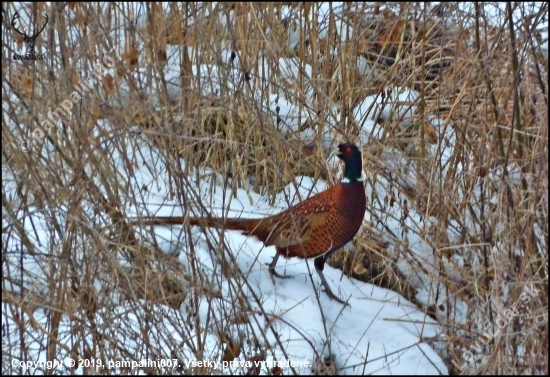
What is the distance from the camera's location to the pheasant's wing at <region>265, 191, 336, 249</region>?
4.13 meters

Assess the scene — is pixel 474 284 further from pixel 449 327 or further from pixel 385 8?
pixel 385 8

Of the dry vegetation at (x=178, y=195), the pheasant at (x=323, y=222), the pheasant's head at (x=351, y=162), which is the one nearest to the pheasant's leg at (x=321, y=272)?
the pheasant at (x=323, y=222)

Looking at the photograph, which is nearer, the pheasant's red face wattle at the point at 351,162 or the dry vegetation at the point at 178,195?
the dry vegetation at the point at 178,195

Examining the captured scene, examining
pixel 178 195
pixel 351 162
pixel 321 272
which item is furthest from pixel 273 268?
pixel 178 195

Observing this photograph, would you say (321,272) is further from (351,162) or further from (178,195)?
(178,195)

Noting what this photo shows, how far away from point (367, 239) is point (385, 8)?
142 cm

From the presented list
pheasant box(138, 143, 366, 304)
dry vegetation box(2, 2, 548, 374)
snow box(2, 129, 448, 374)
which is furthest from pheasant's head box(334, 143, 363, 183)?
snow box(2, 129, 448, 374)

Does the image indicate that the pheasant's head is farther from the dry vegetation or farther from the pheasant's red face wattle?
the dry vegetation

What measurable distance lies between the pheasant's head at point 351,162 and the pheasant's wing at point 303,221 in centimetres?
14

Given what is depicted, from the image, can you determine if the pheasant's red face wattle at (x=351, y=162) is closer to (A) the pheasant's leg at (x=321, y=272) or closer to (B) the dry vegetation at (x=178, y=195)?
(B) the dry vegetation at (x=178, y=195)

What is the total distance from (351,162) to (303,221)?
362mm

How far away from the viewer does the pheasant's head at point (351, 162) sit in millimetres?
4141

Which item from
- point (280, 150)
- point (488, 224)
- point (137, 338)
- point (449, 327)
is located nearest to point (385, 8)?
point (280, 150)

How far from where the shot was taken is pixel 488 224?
12.4 feet
